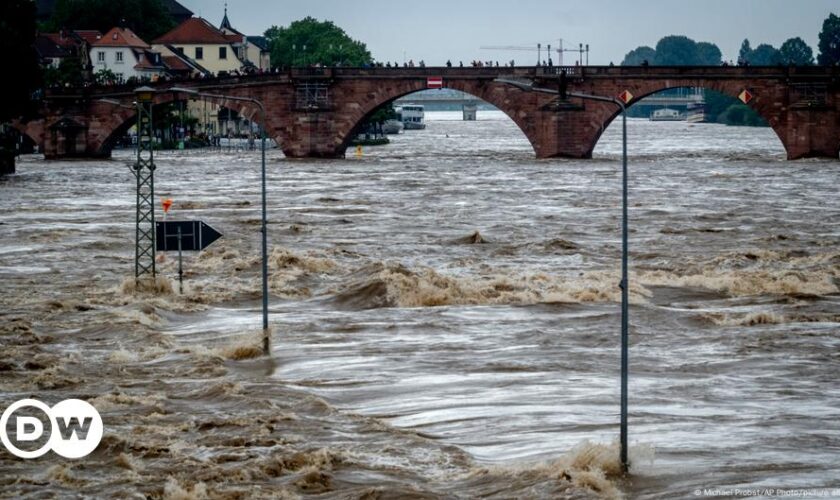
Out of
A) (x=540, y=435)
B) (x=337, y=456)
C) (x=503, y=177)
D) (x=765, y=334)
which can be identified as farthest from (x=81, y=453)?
(x=503, y=177)

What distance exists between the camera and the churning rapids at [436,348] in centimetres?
2859

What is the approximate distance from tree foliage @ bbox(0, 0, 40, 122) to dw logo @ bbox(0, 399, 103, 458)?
74.0 m

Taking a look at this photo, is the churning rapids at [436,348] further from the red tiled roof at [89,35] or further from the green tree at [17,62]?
the red tiled roof at [89,35]

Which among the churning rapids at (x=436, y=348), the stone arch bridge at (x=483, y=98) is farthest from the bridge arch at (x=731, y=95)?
the churning rapids at (x=436, y=348)

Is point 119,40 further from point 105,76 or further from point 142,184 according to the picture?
point 142,184

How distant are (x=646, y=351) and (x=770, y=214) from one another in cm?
3740

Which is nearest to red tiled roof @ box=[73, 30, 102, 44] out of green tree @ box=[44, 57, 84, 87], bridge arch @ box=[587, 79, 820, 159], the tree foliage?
green tree @ box=[44, 57, 84, 87]

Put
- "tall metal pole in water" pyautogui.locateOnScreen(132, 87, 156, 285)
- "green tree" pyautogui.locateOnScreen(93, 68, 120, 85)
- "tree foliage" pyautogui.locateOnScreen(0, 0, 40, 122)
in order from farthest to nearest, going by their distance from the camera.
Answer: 1. "green tree" pyautogui.locateOnScreen(93, 68, 120, 85)
2. "tree foliage" pyautogui.locateOnScreen(0, 0, 40, 122)
3. "tall metal pole in water" pyautogui.locateOnScreen(132, 87, 156, 285)

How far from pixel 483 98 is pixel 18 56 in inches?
1482

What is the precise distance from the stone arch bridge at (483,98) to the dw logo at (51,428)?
288 feet

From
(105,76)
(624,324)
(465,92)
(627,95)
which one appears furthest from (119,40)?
(624,324)

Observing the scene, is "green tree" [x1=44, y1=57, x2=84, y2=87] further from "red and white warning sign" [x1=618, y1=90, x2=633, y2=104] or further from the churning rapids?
the churning rapids

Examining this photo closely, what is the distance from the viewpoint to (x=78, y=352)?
133 ft

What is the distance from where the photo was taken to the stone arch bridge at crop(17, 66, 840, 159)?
12331 centimetres
